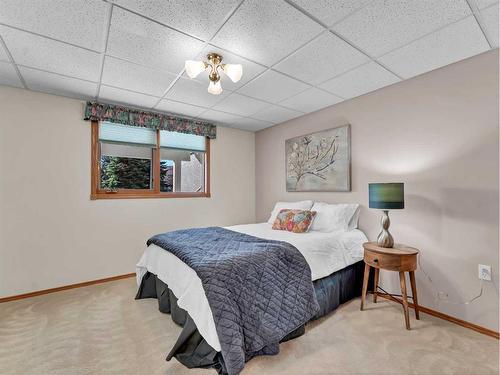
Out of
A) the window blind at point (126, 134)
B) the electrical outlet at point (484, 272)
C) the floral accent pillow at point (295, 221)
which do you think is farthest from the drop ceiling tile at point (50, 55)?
the electrical outlet at point (484, 272)

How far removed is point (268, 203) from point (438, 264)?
2487mm

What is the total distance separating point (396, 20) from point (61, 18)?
221cm

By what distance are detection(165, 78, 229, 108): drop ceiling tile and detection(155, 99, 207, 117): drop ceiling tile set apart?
12 centimetres

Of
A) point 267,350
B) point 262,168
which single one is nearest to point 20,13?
point 267,350

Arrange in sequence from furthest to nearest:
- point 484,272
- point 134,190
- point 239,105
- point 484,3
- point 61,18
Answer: point 134,190 < point 239,105 < point 484,272 < point 61,18 < point 484,3

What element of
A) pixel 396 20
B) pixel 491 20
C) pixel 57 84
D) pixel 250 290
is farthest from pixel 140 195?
pixel 491 20

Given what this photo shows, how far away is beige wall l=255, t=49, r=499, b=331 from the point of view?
76.4 inches

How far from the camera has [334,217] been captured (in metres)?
2.82

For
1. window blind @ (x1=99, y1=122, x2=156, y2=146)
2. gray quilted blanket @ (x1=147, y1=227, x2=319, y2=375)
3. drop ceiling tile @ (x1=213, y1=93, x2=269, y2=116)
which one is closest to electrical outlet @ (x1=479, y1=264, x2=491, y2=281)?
gray quilted blanket @ (x1=147, y1=227, x2=319, y2=375)

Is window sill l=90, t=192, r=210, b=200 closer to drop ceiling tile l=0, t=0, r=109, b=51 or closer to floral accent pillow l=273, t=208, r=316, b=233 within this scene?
floral accent pillow l=273, t=208, r=316, b=233

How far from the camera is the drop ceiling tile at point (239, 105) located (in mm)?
2916

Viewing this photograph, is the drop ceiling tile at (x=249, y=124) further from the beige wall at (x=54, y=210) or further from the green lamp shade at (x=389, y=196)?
the green lamp shade at (x=389, y=196)

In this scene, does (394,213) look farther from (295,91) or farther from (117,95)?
(117,95)

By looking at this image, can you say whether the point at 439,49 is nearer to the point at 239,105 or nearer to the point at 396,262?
the point at 396,262
